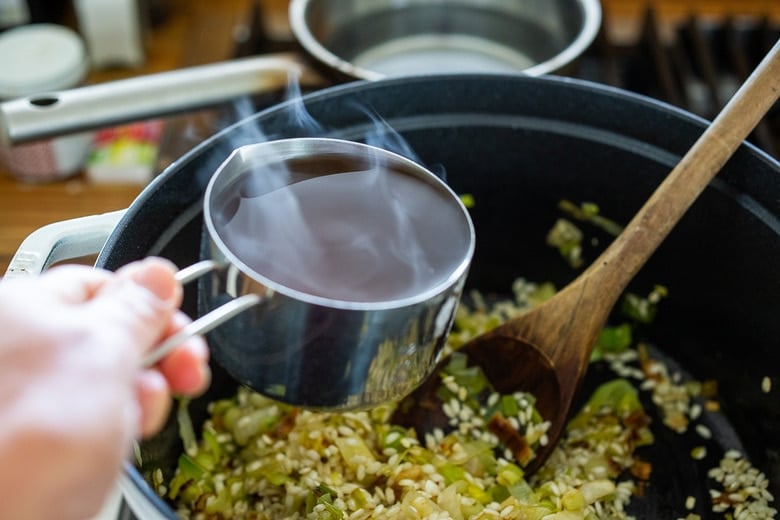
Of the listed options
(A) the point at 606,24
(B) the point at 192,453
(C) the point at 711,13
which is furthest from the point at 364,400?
(C) the point at 711,13

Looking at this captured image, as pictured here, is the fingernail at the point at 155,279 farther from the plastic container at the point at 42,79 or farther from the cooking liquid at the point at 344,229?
the plastic container at the point at 42,79

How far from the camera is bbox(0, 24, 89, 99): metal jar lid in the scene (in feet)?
5.46

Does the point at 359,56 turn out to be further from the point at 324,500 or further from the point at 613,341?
the point at 324,500

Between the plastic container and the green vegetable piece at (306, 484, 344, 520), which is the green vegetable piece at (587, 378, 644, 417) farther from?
the plastic container

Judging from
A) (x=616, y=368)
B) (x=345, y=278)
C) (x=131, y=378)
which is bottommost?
(x=616, y=368)

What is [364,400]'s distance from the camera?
949mm

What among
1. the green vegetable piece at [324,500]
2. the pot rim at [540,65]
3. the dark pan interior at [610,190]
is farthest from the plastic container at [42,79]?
the green vegetable piece at [324,500]

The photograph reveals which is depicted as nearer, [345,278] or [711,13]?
[345,278]

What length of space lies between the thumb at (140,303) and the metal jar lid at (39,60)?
1146mm

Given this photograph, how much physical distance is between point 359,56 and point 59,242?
926mm

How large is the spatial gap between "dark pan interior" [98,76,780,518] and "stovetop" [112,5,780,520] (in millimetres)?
425

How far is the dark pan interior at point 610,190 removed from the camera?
1143 millimetres

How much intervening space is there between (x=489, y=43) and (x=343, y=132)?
0.67m

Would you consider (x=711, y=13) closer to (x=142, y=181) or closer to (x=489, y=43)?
(x=489, y=43)
